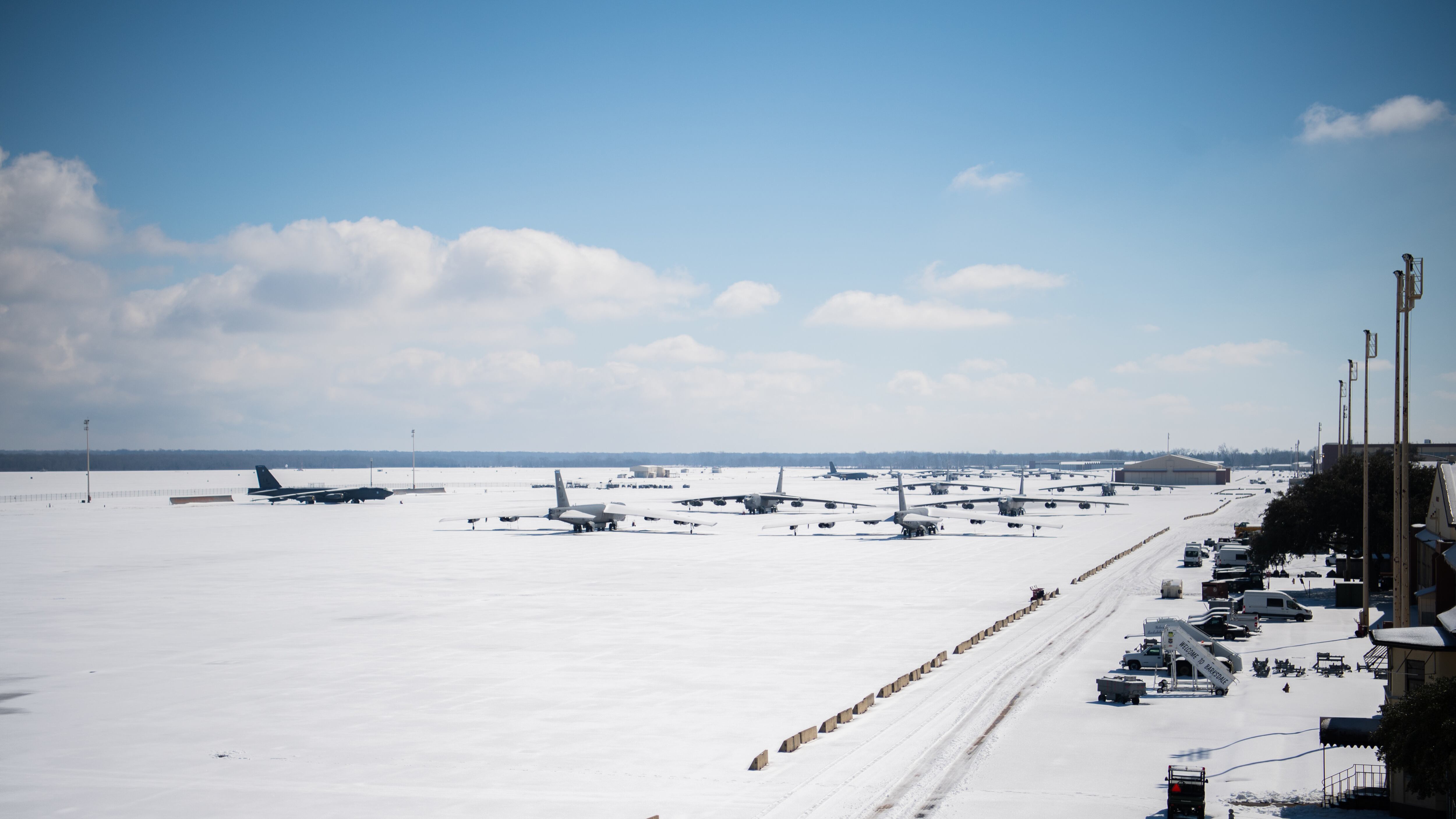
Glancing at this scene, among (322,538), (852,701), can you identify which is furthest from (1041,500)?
(852,701)

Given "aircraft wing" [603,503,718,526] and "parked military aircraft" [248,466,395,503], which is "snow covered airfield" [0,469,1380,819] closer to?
"aircraft wing" [603,503,718,526]

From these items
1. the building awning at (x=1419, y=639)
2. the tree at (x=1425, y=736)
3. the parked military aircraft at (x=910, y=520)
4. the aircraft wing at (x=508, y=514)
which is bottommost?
the aircraft wing at (x=508, y=514)

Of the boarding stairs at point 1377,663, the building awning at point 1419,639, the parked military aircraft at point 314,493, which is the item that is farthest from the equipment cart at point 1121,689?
the parked military aircraft at point 314,493

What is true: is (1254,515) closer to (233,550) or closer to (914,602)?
(914,602)

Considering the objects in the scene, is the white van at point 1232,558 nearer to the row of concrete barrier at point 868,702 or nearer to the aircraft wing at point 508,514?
the row of concrete barrier at point 868,702

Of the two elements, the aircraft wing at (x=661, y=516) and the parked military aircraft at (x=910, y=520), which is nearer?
the aircraft wing at (x=661, y=516)
